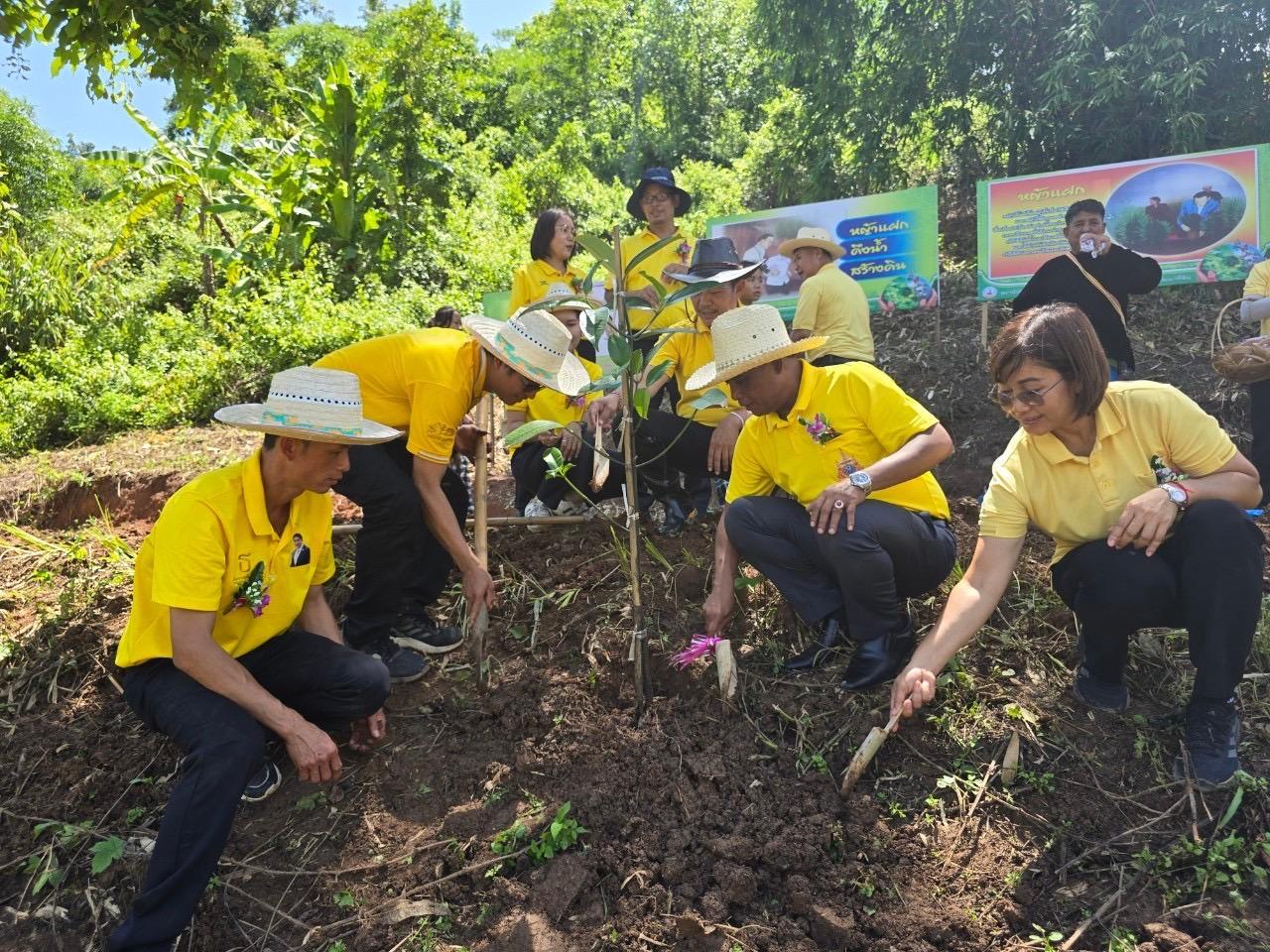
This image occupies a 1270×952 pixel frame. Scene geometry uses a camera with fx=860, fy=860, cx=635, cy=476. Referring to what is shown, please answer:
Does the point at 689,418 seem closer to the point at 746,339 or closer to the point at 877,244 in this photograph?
the point at 746,339

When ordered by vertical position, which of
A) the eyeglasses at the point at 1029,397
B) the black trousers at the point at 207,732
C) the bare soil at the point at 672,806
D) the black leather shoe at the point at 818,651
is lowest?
the bare soil at the point at 672,806

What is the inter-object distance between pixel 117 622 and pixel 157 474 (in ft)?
4.88

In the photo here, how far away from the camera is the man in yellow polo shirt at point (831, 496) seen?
8.37 ft

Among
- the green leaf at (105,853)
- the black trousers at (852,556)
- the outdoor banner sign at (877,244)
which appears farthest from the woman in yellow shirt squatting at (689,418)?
the outdoor banner sign at (877,244)

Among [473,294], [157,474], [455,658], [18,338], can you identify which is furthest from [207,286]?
[455,658]

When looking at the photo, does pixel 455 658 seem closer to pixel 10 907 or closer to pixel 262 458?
pixel 262 458

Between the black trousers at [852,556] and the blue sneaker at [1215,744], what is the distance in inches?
30.5

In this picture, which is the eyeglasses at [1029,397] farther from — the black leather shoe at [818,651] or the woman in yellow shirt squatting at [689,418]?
the woman in yellow shirt squatting at [689,418]

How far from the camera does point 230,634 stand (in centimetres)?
242

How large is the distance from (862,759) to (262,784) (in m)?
1.77

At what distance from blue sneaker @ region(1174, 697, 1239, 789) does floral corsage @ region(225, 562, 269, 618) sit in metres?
2.51

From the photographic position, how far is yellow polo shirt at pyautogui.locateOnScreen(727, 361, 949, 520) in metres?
2.64

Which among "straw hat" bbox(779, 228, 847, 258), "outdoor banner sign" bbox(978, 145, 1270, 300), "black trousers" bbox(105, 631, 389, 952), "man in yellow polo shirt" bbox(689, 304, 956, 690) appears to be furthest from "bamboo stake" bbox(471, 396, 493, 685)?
"outdoor banner sign" bbox(978, 145, 1270, 300)

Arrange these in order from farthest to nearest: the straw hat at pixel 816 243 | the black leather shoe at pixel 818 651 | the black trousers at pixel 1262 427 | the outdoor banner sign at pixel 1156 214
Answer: the outdoor banner sign at pixel 1156 214 < the straw hat at pixel 816 243 < the black trousers at pixel 1262 427 < the black leather shoe at pixel 818 651
